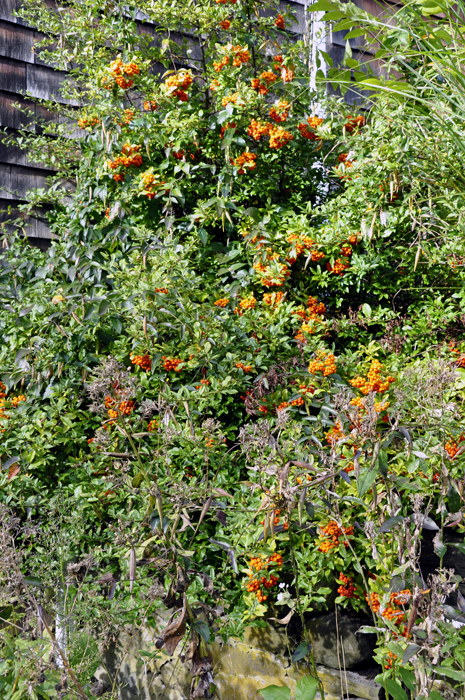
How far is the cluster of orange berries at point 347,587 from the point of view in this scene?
163 cm

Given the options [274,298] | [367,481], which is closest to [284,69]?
[274,298]

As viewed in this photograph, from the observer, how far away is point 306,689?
3.75 ft

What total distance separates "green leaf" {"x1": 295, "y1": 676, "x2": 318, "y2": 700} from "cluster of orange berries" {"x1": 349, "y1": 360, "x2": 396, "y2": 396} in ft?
2.89

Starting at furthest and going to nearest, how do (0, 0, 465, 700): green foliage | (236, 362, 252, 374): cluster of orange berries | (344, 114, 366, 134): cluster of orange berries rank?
(344, 114, 366, 134): cluster of orange berries → (236, 362, 252, 374): cluster of orange berries → (0, 0, 465, 700): green foliage

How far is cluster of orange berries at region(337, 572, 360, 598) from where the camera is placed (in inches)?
64.1

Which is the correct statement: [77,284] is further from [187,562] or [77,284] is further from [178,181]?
[187,562]

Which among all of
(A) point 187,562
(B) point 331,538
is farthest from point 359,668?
(A) point 187,562

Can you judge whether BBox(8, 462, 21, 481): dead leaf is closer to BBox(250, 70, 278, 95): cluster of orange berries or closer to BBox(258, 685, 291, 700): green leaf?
BBox(258, 685, 291, 700): green leaf

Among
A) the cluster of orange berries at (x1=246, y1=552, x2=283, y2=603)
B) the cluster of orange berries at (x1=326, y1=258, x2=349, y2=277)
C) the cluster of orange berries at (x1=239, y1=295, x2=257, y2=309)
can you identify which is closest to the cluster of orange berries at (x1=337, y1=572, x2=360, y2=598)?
A: the cluster of orange berries at (x1=246, y1=552, x2=283, y2=603)

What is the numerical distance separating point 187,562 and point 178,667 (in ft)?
2.12

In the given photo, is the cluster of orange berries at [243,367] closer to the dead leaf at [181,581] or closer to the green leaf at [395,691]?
the dead leaf at [181,581]

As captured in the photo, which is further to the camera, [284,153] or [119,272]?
[284,153]

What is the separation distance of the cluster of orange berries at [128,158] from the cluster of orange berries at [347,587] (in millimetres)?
1894

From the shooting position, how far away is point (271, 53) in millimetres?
2828
